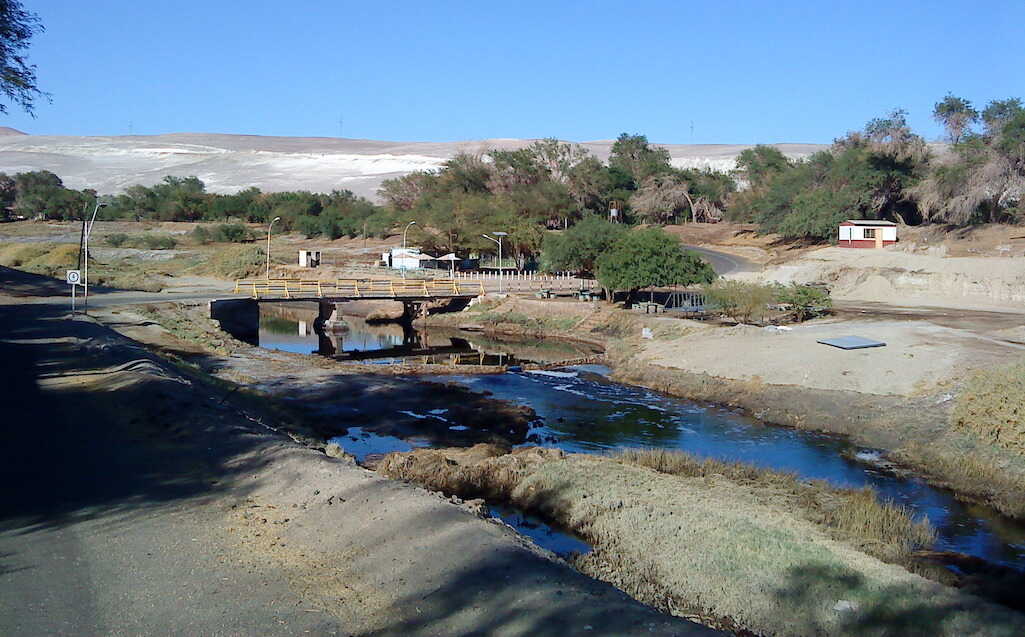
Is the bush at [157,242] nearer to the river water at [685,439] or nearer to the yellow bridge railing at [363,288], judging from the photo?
the yellow bridge railing at [363,288]

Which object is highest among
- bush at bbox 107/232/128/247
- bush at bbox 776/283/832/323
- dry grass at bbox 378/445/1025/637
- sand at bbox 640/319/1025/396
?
bush at bbox 107/232/128/247

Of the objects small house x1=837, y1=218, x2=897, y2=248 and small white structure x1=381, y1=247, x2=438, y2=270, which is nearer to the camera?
small house x1=837, y1=218, x2=897, y2=248

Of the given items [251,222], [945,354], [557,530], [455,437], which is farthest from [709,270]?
[251,222]

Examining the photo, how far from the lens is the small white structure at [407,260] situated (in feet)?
265

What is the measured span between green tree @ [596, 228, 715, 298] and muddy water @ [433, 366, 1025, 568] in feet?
55.1

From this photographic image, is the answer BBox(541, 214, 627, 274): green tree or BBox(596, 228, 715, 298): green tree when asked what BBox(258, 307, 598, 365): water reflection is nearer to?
BBox(596, 228, 715, 298): green tree

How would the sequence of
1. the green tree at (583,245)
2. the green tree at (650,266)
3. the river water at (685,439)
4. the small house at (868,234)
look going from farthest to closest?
1. the small house at (868,234)
2. the green tree at (583,245)
3. the green tree at (650,266)
4. the river water at (685,439)

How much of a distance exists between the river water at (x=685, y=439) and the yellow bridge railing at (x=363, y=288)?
38.6 ft

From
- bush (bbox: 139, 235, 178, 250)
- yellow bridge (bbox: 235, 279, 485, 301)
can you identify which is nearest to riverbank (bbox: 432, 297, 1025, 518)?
yellow bridge (bbox: 235, 279, 485, 301)

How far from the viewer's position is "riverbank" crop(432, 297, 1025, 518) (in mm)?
23703

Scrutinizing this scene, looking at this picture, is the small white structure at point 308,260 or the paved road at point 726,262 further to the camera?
the small white structure at point 308,260

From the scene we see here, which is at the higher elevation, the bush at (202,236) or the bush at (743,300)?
the bush at (202,236)

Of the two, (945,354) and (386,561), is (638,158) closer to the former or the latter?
(945,354)

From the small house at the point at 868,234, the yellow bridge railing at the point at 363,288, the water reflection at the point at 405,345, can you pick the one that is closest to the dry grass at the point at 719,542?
the water reflection at the point at 405,345
